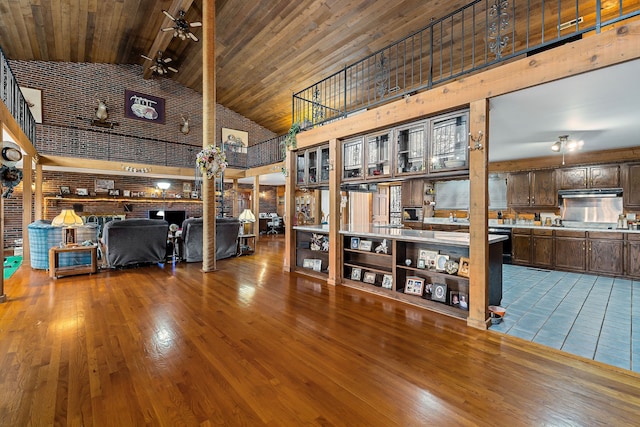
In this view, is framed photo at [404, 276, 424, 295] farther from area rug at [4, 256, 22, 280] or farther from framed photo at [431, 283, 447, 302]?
area rug at [4, 256, 22, 280]

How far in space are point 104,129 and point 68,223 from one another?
19.7 feet

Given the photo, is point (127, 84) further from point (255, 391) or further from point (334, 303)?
point (255, 391)

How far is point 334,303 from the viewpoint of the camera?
11.5 ft

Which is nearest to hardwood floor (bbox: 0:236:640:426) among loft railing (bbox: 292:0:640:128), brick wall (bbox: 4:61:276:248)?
loft railing (bbox: 292:0:640:128)

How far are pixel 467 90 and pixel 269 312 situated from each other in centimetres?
320

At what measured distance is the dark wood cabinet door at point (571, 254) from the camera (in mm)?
5035

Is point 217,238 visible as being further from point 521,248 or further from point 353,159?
point 521,248

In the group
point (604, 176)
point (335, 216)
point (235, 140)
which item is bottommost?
point (335, 216)

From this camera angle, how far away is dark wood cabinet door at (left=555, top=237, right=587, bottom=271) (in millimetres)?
5035

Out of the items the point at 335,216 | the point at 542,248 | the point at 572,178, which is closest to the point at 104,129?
the point at 335,216


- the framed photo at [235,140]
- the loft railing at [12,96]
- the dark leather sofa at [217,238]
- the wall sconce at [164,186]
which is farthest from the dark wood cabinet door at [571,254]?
the wall sconce at [164,186]

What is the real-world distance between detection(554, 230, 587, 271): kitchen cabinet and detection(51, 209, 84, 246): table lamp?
880 centimetres

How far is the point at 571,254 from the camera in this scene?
16.9 feet

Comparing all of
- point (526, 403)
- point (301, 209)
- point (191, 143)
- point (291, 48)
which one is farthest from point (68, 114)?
point (526, 403)
